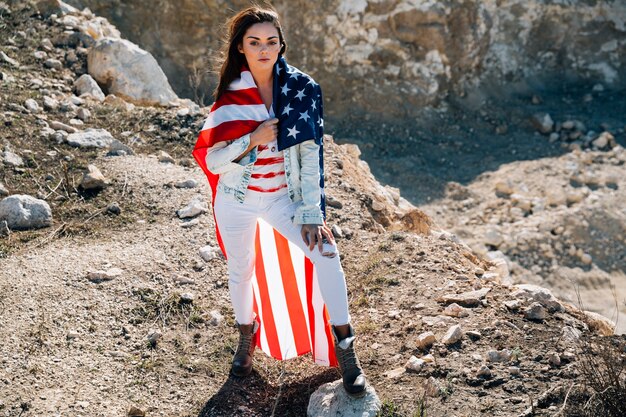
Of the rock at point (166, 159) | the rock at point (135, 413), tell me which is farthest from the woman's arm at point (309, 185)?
the rock at point (166, 159)

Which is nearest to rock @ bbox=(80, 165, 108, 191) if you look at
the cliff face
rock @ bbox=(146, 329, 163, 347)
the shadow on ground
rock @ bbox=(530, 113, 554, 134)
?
rock @ bbox=(146, 329, 163, 347)

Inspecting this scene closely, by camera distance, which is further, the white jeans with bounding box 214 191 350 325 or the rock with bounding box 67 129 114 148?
the rock with bounding box 67 129 114 148

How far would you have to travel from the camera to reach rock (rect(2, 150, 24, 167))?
6.21 meters

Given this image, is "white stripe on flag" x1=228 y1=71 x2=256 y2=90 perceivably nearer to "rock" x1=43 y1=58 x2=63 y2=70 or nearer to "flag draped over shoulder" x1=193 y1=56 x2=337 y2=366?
"flag draped over shoulder" x1=193 y1=56 x2=337 y2=366

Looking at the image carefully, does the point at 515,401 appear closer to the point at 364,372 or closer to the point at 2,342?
the point at 364,372

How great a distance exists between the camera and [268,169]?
151 inches

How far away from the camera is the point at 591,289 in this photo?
8750 mm

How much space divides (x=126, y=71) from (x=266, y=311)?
4528mm

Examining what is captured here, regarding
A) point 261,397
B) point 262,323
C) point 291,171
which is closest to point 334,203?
point 262,323

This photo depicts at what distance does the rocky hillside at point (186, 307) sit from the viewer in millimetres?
4004

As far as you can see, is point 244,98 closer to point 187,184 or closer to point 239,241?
point 239,241

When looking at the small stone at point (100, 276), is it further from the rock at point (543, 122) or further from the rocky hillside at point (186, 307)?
the rock at point (543, 122)

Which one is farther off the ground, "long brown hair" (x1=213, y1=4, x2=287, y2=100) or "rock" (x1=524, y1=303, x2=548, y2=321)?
"long brown hair" (x1=213, y1=4, x2=287, y2=100)

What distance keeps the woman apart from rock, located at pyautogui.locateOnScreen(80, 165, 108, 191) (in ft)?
7.81
